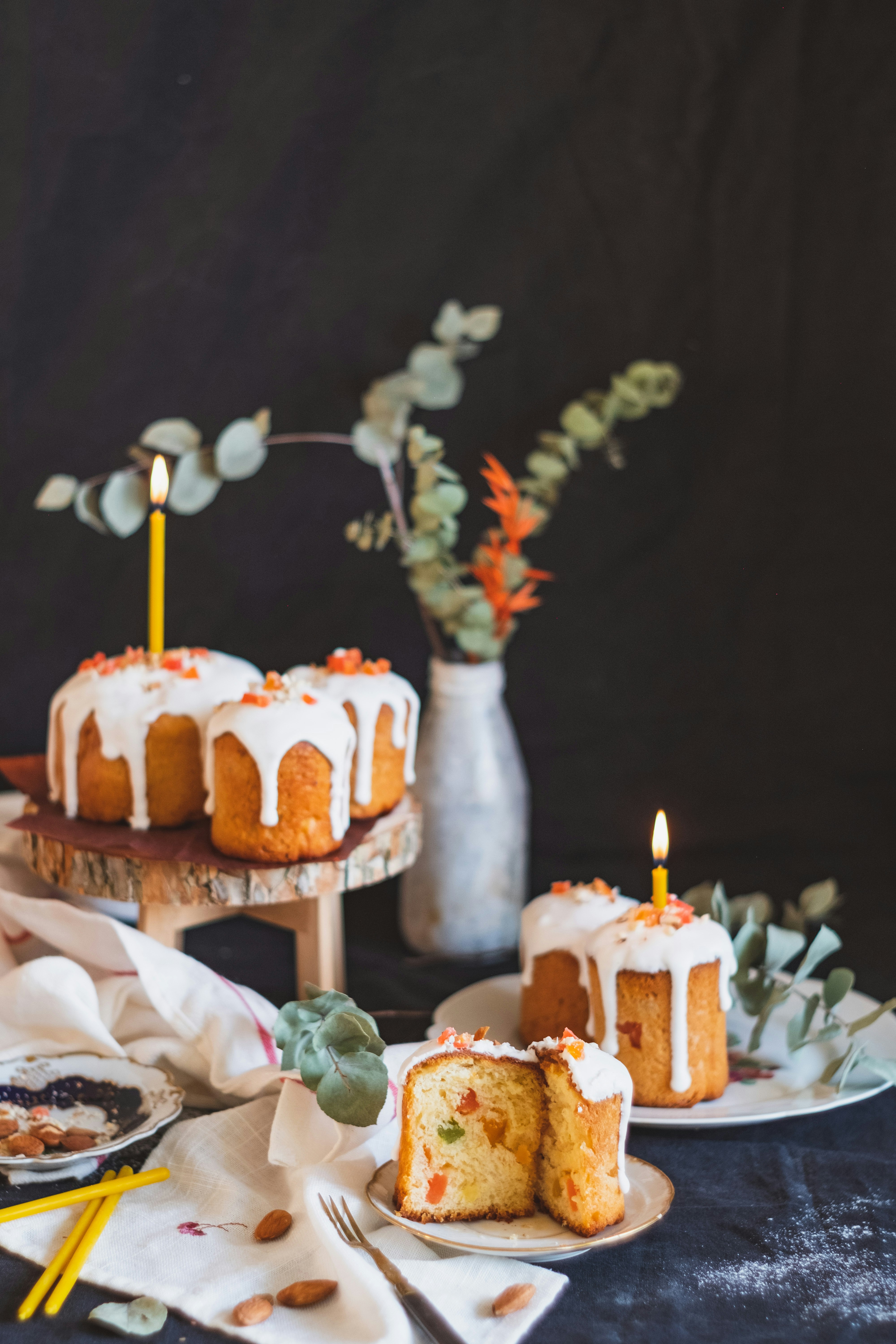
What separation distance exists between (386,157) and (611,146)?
0.42m

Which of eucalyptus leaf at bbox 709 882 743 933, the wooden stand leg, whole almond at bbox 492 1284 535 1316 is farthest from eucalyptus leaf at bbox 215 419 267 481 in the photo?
whole almond at bbox 492 1284 535 1316

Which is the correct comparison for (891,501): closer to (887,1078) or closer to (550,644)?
(550,644)

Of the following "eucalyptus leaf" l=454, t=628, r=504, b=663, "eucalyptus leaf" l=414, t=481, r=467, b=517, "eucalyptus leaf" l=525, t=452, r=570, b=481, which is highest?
"eucalyptus leaf" l=525, t=452, r=570, b=481

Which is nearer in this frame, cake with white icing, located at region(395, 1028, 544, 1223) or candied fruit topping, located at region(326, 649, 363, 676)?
cake with white icing, located at region(395, 1028, 544, 1223)

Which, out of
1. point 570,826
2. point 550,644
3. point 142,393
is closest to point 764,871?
point 570,826

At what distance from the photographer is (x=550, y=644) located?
262 centimetres

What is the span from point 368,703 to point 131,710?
0.31 m

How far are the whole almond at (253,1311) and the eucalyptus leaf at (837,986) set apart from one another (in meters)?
0.77

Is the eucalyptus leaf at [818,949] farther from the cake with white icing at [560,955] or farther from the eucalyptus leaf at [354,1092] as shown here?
the eucalyptus leaf at [354,1092]

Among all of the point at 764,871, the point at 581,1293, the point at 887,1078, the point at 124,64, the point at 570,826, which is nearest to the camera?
the point at 581,1293

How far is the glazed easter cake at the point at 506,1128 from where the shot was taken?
119 centimetres

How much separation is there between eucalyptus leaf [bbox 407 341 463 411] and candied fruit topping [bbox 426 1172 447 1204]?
136 centimetres

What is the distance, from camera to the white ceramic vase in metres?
2.12

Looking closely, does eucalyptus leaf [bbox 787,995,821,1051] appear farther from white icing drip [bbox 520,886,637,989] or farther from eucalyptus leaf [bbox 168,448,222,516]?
eucalyptus leaf [bbox 168,448,222,516]
